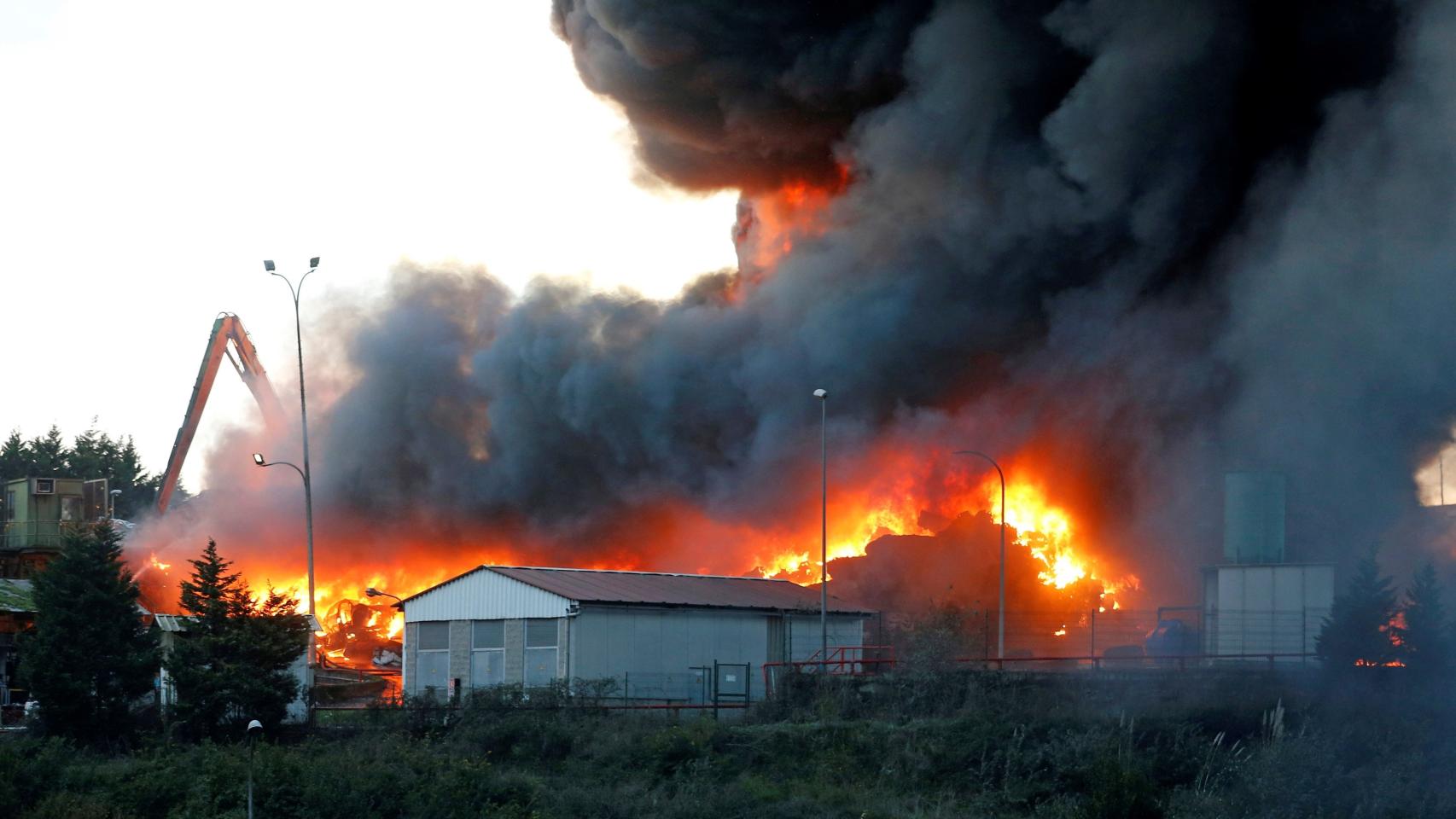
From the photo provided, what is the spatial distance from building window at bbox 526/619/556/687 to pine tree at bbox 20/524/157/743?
10085 mm

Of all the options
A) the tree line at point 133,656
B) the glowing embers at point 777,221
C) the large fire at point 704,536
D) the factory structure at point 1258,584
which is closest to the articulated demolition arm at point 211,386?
the large fire at point 704,536

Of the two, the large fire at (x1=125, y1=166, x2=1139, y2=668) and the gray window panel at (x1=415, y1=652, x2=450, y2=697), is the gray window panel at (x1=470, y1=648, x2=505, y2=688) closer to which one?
the gray window panel at (x1=415, y1=652, x2=450, y2=697)

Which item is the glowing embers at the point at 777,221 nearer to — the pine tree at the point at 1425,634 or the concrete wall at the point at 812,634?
the concrete wall at the point at 812,634

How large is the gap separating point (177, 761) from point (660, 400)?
116 ft

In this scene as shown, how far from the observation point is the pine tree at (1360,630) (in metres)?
32.2

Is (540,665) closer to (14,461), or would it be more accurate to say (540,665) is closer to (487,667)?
(487,667)

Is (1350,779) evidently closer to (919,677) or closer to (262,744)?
(919,677)

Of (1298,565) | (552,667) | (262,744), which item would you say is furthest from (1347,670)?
(262,744)

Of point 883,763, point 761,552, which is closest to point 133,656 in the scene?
point 883,763

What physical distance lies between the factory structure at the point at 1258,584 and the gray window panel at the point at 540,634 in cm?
1823

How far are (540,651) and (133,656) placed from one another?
10.8 m

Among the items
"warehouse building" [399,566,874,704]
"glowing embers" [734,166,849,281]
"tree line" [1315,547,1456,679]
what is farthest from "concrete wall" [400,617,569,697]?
"glowing embers" [734,166,849,281]

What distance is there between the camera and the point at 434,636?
4350 centimetres

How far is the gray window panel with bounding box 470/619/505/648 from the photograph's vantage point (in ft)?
137
